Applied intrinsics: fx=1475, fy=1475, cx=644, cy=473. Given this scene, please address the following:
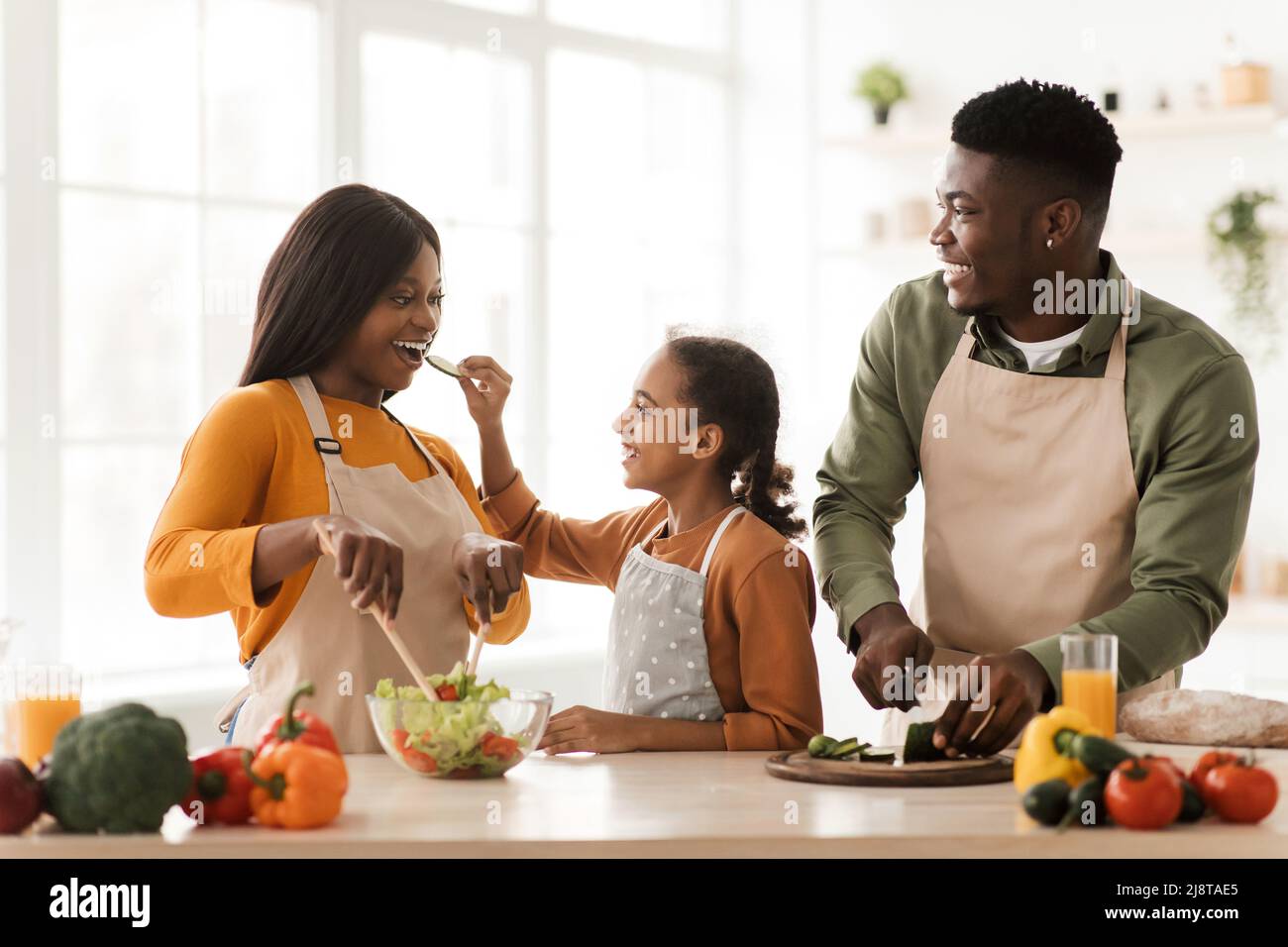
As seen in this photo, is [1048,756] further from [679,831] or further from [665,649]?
[665,649]

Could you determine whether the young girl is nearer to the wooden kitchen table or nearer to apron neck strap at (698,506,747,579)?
apron neck strap at (698,506,747,579)

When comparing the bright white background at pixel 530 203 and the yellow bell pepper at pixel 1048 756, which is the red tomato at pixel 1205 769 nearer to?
the yellow bell pepper at pixel 1048 756

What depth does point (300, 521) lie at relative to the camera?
195 centimetres

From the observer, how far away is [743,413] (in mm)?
2465

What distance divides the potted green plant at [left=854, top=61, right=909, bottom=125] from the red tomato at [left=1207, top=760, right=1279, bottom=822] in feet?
14.5

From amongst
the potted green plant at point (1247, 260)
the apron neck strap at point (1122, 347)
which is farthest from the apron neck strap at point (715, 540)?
the potted green plant at point (1247, 260)

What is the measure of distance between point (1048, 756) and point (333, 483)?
1.09 meters

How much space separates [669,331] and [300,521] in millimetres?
907

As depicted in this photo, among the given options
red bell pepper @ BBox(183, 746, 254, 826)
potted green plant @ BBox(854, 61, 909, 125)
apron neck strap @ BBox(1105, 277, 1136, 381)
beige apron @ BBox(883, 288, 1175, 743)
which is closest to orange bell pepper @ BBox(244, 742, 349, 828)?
A: red bell pepper @ BBox(183, 746, 254, 826)

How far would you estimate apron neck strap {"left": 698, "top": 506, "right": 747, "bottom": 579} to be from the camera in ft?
7.62

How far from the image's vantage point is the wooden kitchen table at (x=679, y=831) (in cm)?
157

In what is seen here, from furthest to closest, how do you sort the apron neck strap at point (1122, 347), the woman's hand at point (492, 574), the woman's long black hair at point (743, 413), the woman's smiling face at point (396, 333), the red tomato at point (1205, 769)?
Answer: the woman's long black hair at point (743, 413) → the apron neck strap at point (1122, 347) → the woman's smiling face at point (396, 333) → the woman's hand at point (492, 574) → the red tomato at point (1205, 769)

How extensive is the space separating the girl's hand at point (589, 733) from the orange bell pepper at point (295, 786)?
52cm

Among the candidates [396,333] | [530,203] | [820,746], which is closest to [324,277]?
[396,333]
